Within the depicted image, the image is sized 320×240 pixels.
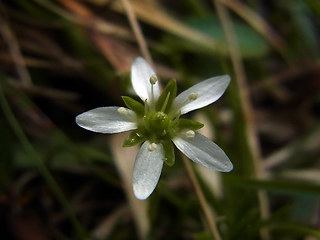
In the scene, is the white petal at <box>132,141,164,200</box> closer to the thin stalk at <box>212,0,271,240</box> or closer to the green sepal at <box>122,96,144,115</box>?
the green sepal at <box>122,96,144,115</box>

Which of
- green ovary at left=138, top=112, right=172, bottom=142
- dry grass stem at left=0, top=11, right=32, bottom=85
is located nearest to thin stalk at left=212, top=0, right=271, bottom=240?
green ovary at left=138, top=112, right=172, bottom=142

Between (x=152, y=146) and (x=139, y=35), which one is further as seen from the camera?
(x=139, y=35)

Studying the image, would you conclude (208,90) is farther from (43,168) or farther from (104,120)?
(43,168)

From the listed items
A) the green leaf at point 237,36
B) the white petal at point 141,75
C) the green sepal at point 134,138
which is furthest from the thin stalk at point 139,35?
the green leaf at point 237,36

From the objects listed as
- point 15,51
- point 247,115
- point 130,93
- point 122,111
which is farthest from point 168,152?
point 15,51

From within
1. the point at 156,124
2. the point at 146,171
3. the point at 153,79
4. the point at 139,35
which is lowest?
the point at 146,171

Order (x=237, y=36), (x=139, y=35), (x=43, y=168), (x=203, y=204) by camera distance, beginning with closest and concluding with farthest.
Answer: (x=203, y=204), (x=43, y=168), (x=139, y=35), (x=237, y=36)

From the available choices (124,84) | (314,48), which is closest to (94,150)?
(124,84)
